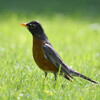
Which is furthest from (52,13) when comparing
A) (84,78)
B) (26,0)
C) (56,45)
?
(84,78)

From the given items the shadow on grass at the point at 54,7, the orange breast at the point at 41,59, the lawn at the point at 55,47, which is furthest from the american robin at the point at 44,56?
the shadow on grass at the point at 54,7

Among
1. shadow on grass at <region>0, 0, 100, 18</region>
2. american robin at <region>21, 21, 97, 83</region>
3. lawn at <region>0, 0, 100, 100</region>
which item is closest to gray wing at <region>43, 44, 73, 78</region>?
american robin at <region>21, 21, 97, 83</region>

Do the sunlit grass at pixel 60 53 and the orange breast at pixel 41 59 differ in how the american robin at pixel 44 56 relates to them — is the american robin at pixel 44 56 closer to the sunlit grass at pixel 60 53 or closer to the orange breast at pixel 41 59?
the orange breast at pixel 41 59

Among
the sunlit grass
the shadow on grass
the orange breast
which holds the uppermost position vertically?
the shadow on grass

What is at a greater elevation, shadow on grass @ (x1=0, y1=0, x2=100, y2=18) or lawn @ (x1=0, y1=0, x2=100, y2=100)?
shadow on grass @ (x1=0, y1=0, x2=100, y2=18)

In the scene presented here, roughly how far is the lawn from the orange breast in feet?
0.63

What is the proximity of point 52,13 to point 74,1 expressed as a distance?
235cm

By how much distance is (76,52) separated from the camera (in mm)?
7570

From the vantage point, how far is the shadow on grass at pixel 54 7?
41.5 ft

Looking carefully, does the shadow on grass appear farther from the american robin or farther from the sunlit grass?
the american robin

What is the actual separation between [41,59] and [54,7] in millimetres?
9199

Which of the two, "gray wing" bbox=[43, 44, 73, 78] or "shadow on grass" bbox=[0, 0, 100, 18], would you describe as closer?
"gray wing" bbox=[43, 44, 73, 78]

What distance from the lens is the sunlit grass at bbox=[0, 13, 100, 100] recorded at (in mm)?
3883

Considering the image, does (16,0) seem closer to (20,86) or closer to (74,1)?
(74,1)
